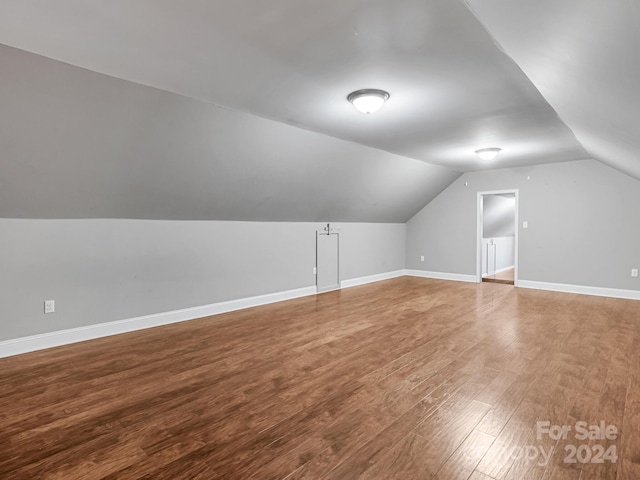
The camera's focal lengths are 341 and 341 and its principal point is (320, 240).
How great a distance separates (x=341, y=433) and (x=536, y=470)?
38.7 inches

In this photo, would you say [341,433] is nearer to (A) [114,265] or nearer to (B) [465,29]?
(B) [465,29]

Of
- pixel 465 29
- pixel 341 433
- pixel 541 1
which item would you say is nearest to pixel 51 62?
pixel 465 29

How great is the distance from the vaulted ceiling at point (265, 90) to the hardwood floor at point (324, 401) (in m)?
1.71

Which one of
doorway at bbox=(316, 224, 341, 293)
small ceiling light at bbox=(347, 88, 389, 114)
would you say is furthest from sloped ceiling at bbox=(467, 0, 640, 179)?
doorway at bbox=(316, 224, 341, 293)

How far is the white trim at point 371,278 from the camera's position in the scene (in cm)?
675

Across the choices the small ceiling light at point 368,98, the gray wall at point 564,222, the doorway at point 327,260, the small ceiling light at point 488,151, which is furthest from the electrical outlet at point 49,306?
the gray wall at point 564,222

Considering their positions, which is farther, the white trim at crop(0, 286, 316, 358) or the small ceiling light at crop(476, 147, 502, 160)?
the small ceiling light at crop(476, 147, 502, 160)

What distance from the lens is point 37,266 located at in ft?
10.8

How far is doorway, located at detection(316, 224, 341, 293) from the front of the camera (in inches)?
241

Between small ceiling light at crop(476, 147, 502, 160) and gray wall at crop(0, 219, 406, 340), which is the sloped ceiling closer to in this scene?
small ceiling light at crop(476, 147, 502, 160)

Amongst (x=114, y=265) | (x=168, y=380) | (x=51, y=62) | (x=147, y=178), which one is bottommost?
(x=168, y=380)

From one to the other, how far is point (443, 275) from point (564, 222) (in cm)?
248

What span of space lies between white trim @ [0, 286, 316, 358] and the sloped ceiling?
165 inches

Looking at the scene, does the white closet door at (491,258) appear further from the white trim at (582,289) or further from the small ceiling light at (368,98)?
the small ceiling light at (368,98)
